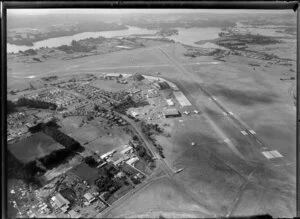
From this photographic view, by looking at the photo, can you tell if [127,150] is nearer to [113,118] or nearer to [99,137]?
[99,137]

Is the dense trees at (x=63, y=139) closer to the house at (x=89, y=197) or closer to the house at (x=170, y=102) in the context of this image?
the house at (x=89, y=197)

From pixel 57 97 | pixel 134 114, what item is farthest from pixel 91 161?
pixel 57 97

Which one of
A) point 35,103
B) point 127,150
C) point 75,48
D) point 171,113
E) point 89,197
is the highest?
point 75,48

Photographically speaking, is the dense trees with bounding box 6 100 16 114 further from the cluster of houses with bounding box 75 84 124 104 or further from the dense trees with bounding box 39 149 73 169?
the dense trees with bounding box 39 149 73 169

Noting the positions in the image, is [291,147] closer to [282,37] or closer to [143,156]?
[143,156]

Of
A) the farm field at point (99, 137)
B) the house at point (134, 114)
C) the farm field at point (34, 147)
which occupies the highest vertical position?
the farm field at point (34, 147)

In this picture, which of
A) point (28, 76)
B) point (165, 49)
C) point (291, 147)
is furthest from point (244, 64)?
point (28, 76)

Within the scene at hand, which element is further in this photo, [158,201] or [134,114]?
[134,114]

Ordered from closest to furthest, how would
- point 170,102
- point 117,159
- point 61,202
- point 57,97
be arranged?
1. point 61,202
2. point 117,159
3. point 170,102
4. point 57,97

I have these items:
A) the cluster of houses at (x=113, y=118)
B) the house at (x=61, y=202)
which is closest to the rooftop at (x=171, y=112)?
the cluster of houses at (x=113, y=118)
